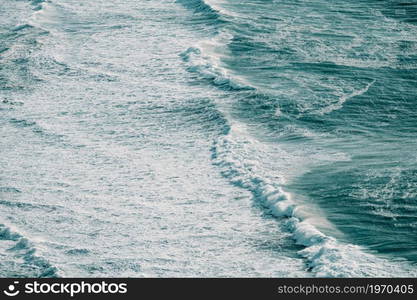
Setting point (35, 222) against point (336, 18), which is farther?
point (336, 18)

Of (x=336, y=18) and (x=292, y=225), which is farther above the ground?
(x=336, y=18)

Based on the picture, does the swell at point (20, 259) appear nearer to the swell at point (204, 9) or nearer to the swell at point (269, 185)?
the swell at point (269, 185)

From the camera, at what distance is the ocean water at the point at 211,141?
1429cm

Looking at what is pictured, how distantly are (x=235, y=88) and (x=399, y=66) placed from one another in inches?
218

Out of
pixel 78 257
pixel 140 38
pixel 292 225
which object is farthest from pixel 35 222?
pixel 140 38

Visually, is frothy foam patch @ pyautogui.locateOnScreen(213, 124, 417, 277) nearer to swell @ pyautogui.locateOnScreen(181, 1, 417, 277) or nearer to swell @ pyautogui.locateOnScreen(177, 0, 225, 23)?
swell @ pyautogui.locateOnScreen(181, 1, 417, 277)

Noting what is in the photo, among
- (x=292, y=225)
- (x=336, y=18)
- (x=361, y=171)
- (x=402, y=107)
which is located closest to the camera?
(x=292, y=225)

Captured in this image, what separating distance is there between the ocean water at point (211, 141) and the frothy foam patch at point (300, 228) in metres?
0.04

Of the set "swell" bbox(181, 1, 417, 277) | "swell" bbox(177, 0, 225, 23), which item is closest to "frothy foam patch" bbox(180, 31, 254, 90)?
"swell" bbox(181, 1, 417, 277)

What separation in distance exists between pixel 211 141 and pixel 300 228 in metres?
5.14

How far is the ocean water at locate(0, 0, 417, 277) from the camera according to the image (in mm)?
14289

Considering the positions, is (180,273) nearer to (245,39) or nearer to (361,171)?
(361,171)

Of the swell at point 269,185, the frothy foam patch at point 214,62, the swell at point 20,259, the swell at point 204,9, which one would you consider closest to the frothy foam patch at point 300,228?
the swell at point 269,185

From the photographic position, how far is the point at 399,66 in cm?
2384
